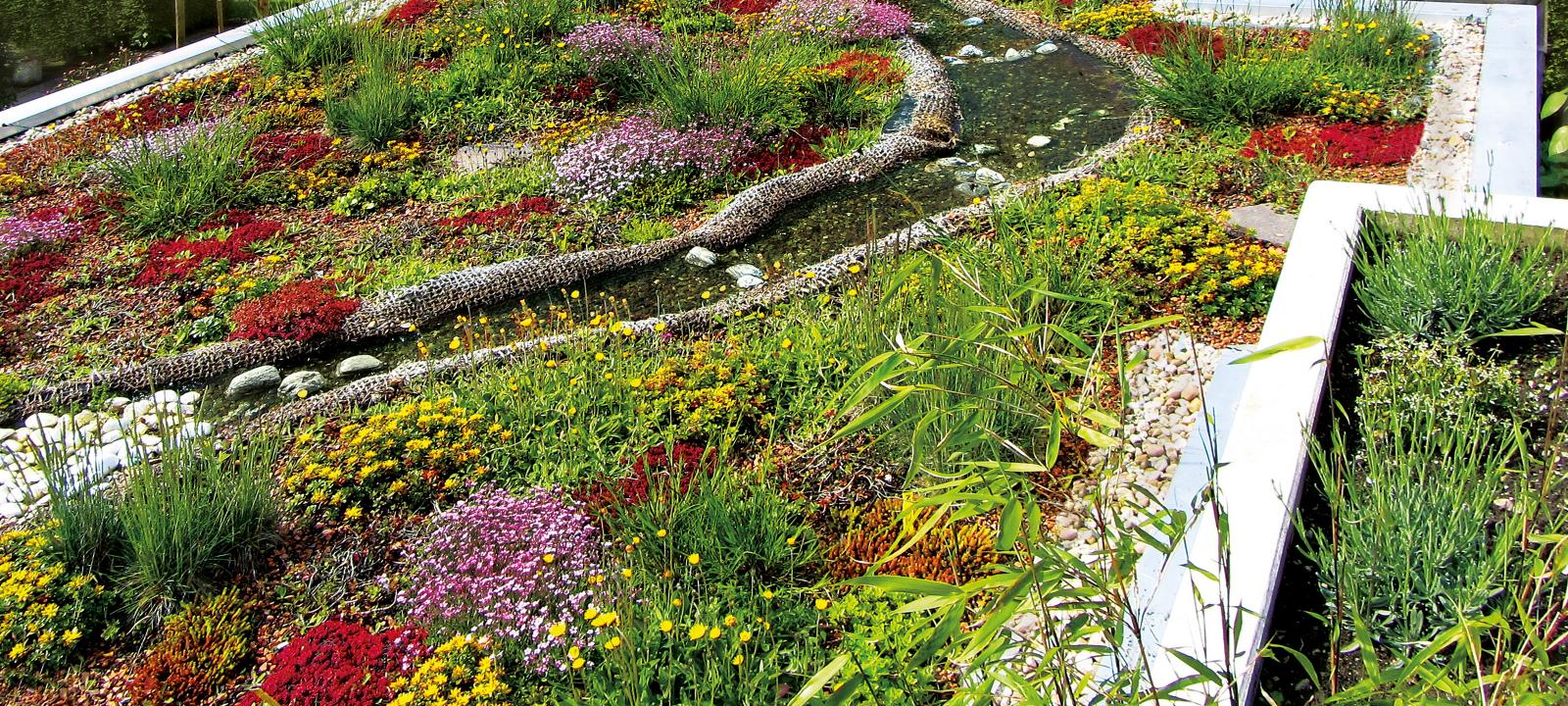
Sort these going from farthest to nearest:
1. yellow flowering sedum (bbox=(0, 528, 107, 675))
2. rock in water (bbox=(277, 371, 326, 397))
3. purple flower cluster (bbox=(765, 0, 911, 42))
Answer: purple flower cluster (bbox=(765, 0, 911, 42)), rock in water (bbox=(277, 371, 326, 397)), yellow flowering sedum (bbox=(0, 528, 107, 675))

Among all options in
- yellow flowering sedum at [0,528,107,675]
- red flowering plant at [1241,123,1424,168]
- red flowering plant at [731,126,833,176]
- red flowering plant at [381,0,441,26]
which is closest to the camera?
yellow flowering sedum at [0,528,107,675]

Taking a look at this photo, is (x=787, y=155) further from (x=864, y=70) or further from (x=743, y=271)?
(x=743, y=271)

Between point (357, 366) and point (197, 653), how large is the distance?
72.4 inches

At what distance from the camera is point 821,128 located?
6812 millimetres

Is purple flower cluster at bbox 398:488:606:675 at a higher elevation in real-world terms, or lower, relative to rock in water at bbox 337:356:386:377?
lower

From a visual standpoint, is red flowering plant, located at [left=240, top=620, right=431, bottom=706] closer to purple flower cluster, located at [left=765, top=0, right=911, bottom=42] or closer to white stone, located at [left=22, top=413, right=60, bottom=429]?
white stone, located at [left=22, top=413, right=60, bottom=429]

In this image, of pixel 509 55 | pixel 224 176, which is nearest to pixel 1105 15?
pixel 509 55

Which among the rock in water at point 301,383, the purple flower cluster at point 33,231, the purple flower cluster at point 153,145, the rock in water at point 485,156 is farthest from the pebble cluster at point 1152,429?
the purple flower cluster at point 33,231

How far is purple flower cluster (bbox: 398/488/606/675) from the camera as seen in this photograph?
10.5 feet

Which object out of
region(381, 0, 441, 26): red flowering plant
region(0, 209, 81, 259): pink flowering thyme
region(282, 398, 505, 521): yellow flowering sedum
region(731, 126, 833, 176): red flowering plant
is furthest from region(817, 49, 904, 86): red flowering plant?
region(0, 209, 81, 259): pink flowering thyme

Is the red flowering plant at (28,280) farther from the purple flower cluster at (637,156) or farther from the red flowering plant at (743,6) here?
the red flowering plant at (743,6)

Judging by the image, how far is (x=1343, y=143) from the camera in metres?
5.75

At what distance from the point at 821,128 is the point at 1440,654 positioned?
15.8ft

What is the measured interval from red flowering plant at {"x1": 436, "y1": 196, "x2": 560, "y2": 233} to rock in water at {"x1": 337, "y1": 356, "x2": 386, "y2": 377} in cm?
110
